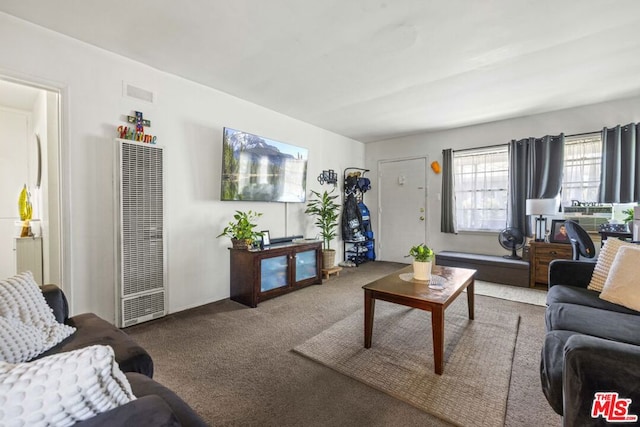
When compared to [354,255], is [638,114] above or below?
above

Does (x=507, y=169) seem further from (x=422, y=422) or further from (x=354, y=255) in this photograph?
(x=422, y=422)

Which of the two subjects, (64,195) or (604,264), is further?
(64,195)

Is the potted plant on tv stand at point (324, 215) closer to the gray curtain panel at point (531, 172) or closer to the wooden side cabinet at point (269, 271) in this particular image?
the wooden side cabinet at point (269, 271)

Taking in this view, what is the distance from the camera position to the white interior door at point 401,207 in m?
5.48

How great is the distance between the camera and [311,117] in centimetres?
451

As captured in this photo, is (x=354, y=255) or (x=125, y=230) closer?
(x=125, y=230)

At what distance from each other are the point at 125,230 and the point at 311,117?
3.04m

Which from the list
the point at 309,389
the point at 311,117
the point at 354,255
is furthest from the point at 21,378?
the point at 354,255

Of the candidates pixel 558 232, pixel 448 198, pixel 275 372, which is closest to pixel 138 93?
pixel 275 372

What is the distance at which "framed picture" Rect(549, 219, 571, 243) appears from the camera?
12.5 feet

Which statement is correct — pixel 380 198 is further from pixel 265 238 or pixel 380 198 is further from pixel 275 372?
pixel 275 372
